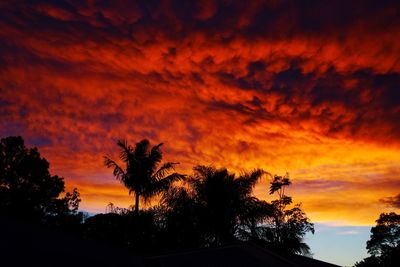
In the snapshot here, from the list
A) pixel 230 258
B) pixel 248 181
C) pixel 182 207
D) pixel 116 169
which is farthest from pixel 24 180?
pixel 230 258

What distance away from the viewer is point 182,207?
114 feet

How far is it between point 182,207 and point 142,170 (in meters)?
4.72

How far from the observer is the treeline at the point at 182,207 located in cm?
3397

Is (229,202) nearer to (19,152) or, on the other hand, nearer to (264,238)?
(264,238)

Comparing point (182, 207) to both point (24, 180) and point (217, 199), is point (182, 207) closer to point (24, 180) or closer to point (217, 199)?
point (217, 199)

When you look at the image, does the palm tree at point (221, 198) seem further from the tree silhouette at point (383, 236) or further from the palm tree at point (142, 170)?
the tree silhouette at point (383, 236)

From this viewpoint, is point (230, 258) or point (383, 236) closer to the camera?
point (230, 258)

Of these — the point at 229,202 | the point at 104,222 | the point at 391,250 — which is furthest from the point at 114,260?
the point at 391,250

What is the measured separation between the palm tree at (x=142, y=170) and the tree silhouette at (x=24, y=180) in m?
12.2

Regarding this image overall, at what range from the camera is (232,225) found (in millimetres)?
33688

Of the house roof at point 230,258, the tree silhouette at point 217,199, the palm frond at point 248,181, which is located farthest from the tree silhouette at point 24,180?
the house roof at point 230,258

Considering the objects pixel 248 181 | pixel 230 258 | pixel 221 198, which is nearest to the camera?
pixel 230 258

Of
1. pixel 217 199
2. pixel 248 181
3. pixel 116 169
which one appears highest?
pixel 116 169

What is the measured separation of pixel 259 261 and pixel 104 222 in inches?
1257
